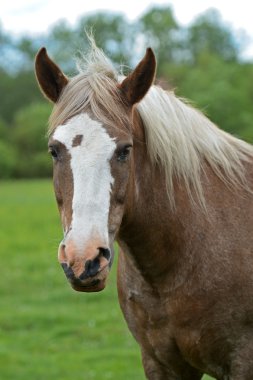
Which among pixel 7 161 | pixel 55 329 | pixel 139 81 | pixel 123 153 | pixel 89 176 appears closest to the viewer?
pixel 89 176

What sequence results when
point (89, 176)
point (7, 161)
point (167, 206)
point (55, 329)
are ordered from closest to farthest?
1. point (89, 176)
2. point (167, 206)
3. point (55, 329)
4. point (7, 161)

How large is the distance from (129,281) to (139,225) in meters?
0.47

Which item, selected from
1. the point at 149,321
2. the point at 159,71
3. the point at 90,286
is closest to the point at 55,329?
the point at 149,321

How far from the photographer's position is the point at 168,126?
420 cm

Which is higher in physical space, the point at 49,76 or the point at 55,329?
the point at 49,76

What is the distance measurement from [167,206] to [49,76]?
37.8 inches

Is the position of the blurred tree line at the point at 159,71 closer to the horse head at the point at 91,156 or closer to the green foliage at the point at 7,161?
the green foliage at the point at 7,161

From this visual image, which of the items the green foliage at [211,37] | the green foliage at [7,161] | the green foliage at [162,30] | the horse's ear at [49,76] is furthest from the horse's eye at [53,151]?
the green foliage at [211,37]

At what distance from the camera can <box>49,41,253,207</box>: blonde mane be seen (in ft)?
12.6

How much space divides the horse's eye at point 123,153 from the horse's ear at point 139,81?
1.07 ft

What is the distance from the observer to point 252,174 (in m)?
4.52

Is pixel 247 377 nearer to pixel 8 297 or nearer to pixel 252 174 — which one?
pixel 252 174

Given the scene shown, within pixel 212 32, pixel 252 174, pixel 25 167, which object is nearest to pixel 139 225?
pixel 252 174

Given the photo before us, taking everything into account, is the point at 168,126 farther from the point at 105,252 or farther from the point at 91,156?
the point at 105,252
